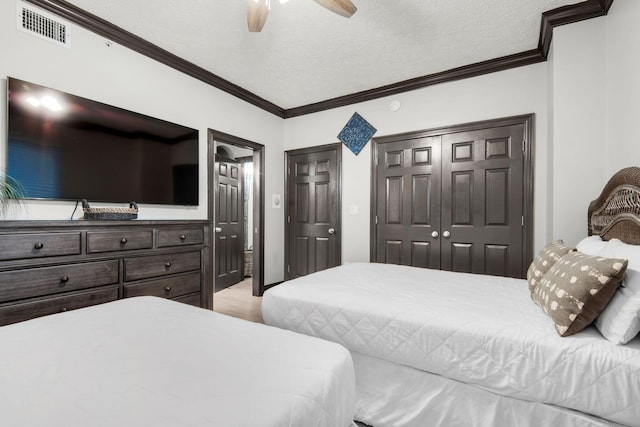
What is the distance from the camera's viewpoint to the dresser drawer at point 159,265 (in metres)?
2.22

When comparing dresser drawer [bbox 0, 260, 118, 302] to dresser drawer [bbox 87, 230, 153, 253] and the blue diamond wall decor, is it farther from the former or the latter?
the blue diamond wall decor

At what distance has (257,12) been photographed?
199 centimetres

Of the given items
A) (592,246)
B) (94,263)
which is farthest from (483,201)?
(94,263)

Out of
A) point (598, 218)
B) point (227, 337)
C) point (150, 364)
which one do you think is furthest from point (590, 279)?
point (150, 364)

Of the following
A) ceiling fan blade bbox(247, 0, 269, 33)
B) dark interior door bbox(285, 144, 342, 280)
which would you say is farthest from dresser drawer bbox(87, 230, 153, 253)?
dark interior door bbox(285, 144, 342, 280)

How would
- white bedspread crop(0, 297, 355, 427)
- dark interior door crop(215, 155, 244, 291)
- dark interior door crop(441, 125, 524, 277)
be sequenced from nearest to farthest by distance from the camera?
white bedspread crop(0, 297, 355, 427) → dark interior door crop(441, 125, 524, 277) → dark interior door crop(215, 155, 244, 291)

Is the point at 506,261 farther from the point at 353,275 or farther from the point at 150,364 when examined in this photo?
the point at 150,364

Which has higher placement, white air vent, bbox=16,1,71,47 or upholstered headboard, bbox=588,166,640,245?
white air vent, bbox=16,1,71,47

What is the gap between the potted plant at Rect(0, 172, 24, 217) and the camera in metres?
1.92

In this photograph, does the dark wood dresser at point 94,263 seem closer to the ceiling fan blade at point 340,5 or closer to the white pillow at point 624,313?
the ceiling fan blade at point 340,5

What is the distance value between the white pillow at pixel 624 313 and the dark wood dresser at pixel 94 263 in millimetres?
2676

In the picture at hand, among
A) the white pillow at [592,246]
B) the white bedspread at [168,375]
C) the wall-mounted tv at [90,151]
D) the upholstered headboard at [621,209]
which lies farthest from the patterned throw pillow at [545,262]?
the wall-mounted tv at [90,151]

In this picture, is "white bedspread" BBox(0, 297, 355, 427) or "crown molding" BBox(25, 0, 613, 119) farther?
"crown molding" BBox(25, 0, 613, 119)

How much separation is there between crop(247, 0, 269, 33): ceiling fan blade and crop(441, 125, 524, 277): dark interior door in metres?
2.33
